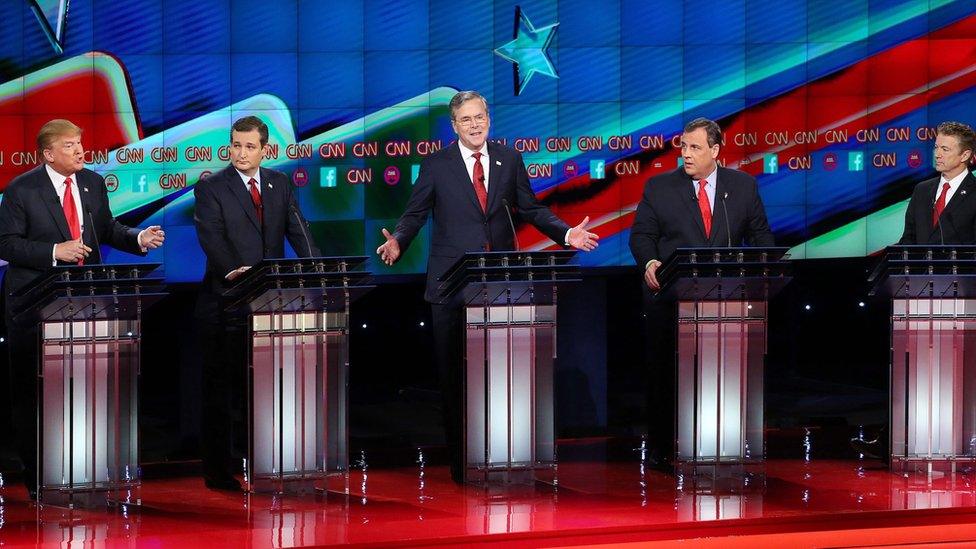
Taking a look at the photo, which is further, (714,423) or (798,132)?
(798,132)

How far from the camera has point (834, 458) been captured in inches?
229

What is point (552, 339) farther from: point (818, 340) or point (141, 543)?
point (818, 340)

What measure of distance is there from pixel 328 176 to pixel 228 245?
316 cm

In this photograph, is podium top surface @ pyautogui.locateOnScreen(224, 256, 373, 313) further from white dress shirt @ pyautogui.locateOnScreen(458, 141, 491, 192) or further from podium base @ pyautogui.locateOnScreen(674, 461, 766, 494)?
podium base @ pyautogui.locateOnScreen(674, 461, 766, 494)

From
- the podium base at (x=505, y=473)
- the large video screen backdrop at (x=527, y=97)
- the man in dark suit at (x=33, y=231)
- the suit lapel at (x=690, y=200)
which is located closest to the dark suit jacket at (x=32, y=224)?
the man in dark suit at (x=33, y=231)

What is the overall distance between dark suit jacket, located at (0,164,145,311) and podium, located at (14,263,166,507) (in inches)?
8.6

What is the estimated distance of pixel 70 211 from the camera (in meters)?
5.09

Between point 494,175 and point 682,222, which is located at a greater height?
point 494,175

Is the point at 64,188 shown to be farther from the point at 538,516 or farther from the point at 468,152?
the point at 538,516

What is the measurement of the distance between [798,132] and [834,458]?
304 cm

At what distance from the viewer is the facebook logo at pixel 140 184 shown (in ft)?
26.8

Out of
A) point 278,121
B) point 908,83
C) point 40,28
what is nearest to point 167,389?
point 278,121

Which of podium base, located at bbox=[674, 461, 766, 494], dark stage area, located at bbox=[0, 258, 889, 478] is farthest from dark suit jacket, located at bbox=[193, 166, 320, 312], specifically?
dark stage area, located at bbox=[0, 258, 889, 478]

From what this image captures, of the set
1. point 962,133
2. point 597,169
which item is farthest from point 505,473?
point 597,169
